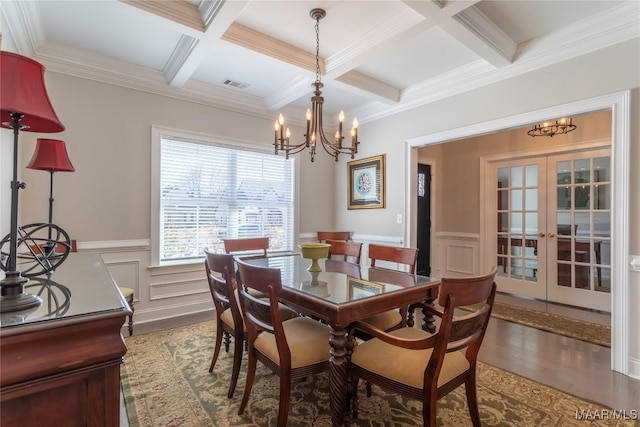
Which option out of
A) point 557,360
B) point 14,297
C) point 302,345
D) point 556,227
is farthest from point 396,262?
point 556,227

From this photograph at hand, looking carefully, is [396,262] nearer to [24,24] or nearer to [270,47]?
[270,47]

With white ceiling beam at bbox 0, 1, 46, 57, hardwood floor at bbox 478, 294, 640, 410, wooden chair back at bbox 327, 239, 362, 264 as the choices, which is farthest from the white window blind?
hardwood floor at bbox 478, 294, 640, 410

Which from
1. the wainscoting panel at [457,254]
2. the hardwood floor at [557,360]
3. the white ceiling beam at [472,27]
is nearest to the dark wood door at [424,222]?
the wainscoting panel at [457,254]

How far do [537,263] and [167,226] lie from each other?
191 inches

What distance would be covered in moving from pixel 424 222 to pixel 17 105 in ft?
17.4

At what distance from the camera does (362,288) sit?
1855 mm

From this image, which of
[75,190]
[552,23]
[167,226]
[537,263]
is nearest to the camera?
[552,23]

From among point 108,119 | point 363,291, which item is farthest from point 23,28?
point 363,291

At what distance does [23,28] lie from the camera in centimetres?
230

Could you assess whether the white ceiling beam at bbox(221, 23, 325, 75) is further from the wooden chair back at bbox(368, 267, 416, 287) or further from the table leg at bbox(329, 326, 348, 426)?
the table leg at bbox(329, 326, 348, 426)

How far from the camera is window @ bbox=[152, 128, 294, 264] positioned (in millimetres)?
3498

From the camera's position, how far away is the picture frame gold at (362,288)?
1695mm

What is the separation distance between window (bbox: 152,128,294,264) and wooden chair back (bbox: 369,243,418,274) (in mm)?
1890

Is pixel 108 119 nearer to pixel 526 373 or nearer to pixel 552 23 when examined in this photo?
pixel 552 23
